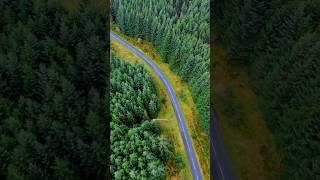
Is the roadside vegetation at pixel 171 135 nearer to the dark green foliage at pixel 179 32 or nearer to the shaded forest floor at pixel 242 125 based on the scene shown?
the dark green foliage at pixel 179 32

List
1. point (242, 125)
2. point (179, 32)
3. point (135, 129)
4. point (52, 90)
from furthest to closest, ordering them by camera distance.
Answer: point (179, 32) < point (242, 125) < point (52, 90) < point (135, 129)

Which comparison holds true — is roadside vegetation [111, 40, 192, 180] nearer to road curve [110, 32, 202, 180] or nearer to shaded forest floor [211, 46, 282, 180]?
road curve [110, 32, 202, 180]

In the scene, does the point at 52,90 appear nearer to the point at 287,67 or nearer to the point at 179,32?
the point at 179,32

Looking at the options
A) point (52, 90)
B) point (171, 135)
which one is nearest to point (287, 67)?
point (171, 135)

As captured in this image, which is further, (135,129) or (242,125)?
(242,125)

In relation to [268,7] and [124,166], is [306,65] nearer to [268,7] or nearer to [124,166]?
[268,7]

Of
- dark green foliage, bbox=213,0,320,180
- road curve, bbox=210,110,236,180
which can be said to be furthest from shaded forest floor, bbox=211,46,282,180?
dark green foliage, bbox=213,0,320,180
